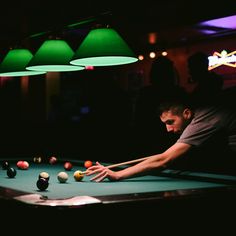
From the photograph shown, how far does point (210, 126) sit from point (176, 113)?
24.4 inches

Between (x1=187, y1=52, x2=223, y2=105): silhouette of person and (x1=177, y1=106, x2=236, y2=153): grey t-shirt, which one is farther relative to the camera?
(x1=187, y1=52, x2=223, y2=105): silhouette of person

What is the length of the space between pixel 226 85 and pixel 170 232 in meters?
5.97

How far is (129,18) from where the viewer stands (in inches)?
260

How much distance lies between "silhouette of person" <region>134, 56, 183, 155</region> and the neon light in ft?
8.47

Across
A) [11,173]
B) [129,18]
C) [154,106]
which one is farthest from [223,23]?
[11,173]

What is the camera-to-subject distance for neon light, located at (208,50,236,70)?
316 inches

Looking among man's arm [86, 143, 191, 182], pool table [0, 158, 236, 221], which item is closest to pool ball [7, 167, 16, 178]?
pool table [0, 158, 236, 221]

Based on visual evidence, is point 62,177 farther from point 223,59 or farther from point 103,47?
point 223,59

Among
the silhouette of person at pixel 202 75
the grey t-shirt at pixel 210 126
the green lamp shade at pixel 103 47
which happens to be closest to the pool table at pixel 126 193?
the grey t-shirt at pixel 210 126

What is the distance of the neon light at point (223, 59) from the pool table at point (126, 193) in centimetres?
468

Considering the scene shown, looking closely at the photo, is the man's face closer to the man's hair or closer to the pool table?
the man's hair

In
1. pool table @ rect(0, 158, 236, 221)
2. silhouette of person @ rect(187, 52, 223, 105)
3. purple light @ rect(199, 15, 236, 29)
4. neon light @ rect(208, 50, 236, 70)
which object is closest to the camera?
pool table @ rect(0, 158, 236, 221)

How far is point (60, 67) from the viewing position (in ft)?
15.0

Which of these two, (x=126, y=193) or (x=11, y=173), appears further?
(x=11, y=173)
